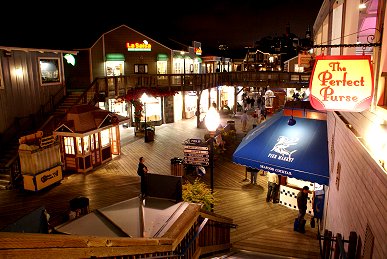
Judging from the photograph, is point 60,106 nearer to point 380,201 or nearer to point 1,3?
point 1,3

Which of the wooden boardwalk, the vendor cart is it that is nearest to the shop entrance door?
the wooden boardwalk

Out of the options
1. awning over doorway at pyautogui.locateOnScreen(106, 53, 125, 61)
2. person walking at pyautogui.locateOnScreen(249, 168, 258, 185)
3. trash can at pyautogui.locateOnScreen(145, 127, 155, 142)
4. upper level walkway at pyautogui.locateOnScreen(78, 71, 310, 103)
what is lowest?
person walking at pyautogui.locateOnScreen(249, 168, 258, 185)

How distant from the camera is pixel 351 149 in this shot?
618cm

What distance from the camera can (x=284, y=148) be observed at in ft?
37.1

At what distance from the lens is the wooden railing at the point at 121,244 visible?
2.45 meters

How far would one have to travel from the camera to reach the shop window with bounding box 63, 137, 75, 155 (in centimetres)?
1686

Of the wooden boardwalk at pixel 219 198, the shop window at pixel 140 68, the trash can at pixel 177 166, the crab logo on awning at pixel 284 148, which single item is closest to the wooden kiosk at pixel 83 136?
the wooden boardwalk at pixel 219 198

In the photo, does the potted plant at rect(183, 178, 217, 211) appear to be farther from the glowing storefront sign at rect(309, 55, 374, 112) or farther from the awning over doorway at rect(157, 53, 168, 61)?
the awning over doorway at rect(157, 53, 168, 61)

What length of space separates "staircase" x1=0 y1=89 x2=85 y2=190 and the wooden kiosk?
3.21ft

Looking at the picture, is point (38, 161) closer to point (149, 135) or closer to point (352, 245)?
point (149, 135)

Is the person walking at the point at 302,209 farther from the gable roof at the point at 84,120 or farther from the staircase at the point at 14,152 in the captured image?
the staircase at the point at 14,152

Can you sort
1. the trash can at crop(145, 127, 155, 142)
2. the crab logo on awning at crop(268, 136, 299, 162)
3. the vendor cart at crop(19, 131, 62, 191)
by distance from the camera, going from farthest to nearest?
the trash can at crop(145, 127, 155, 142) < the vendor cart at crop(19, 131, 62, 191) < the crab logo on awning at crop(268, 136, 299, 162)

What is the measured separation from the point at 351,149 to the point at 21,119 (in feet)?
56.2

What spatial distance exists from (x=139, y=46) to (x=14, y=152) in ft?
52.3
